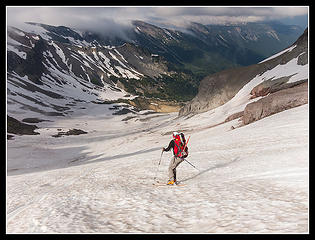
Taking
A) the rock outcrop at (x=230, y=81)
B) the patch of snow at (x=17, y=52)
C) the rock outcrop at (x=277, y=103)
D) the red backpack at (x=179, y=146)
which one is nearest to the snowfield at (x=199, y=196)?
the red backpack at (x=179, y=146)

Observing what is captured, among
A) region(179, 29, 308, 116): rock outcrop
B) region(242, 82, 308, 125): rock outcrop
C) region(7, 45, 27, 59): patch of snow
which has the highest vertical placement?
region(7, 45, 27, 59): patch of snow

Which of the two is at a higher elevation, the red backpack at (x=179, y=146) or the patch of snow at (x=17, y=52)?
the patch of snow at (x=17, y=52)

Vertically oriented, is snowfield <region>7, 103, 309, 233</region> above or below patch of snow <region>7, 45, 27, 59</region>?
below

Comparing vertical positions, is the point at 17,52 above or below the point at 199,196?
above

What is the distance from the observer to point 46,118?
109500 mm

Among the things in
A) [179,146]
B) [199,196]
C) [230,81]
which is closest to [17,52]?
[230,81]

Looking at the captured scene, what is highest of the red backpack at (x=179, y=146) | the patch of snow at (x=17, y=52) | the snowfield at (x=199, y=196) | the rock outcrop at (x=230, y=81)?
the patch of snow at (x=17, y=52)

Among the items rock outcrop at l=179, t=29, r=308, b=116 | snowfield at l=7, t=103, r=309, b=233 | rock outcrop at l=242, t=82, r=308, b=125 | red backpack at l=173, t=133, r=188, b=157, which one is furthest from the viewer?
rock outcrop at l=179, t=29, r=308, b=116

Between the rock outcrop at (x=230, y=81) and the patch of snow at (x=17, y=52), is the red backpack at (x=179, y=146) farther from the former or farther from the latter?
the patch of snow at (x=17, y=52)

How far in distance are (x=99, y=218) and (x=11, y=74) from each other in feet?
551

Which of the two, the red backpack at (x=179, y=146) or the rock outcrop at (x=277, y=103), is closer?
the red backpack at (x=179, y=146)


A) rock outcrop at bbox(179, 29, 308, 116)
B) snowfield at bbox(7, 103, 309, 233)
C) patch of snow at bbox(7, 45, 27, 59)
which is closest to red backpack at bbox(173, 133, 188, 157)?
snowfield at bbox(7, 103, 309, 233)

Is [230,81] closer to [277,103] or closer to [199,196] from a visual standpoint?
[277,103]

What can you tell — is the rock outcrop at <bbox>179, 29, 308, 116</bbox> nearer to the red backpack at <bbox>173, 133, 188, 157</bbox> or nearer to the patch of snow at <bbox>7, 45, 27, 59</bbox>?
the red backpack at <bbox>173, 133, 188, 157</bbox>
